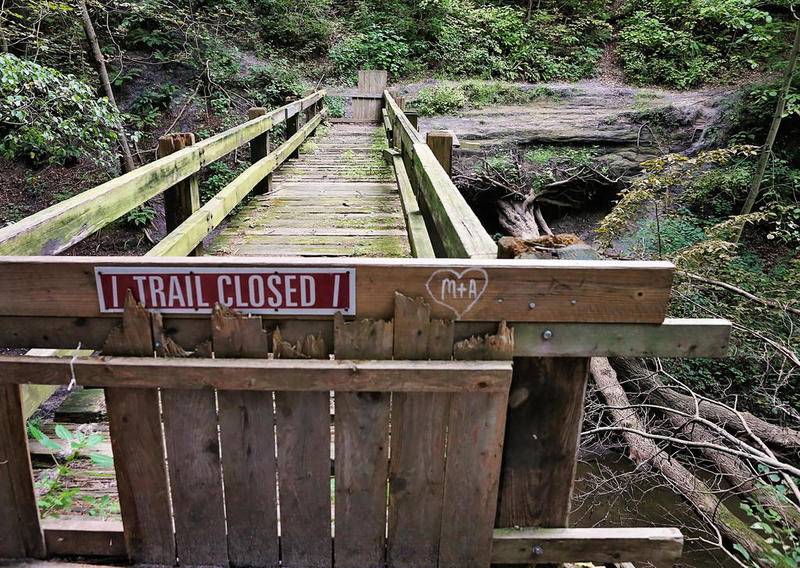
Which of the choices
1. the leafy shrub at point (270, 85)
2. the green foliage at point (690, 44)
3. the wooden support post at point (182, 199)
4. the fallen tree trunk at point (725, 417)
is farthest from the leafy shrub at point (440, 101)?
the wooden support post at point (182, 199)

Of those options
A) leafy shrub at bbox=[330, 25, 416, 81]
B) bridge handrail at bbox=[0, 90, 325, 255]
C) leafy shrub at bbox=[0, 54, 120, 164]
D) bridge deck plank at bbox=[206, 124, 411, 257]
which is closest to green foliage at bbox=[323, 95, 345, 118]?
leafy shrub at bbox=[330, 25, 416, 81]

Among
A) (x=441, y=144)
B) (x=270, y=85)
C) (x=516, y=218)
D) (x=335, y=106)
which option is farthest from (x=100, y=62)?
(x=441, y=144)

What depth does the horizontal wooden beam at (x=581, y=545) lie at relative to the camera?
1975 millimetres

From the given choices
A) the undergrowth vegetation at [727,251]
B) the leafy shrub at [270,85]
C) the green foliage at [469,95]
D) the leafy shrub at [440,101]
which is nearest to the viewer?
the undergrowth vegetation at [727,251]

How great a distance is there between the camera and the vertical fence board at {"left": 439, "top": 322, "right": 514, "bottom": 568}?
5.71ft

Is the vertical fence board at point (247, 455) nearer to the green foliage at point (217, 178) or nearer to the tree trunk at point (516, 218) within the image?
the tree trunk at point (516, 218)

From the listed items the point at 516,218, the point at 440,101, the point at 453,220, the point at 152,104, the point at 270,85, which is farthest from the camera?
the point at 270,85

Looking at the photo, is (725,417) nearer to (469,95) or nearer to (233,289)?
(233,289)

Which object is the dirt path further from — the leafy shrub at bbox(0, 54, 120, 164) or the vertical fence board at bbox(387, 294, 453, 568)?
the vertical fence board at bbox(387, 294, 453, 568)

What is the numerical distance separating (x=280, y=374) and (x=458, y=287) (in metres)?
0.58

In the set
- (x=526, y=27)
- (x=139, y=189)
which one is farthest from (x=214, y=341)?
(x=526, y=27)

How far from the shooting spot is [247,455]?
1838 mm

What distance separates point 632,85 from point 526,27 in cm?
457

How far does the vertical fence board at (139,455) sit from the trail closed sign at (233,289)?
0.05m
